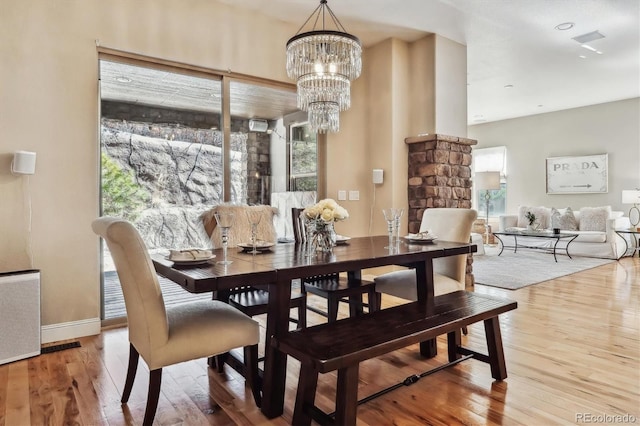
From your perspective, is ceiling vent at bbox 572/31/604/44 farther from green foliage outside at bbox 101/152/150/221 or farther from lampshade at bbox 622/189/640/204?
green foliage outside at bbox 101/152/150/221

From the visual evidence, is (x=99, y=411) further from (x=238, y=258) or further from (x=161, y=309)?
(x=238, y=258)

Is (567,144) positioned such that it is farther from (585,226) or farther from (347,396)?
(347,396)

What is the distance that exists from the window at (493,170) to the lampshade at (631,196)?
263 cm

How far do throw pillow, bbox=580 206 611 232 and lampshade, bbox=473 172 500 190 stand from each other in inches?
63.7

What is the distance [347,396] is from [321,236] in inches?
37.2

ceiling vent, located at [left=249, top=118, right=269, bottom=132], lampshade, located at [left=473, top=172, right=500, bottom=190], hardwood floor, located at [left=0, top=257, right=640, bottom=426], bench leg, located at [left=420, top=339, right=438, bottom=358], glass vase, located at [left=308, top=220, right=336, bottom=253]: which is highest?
ceiling vent, located at [left=249, top=118, right=269, bottom=132]

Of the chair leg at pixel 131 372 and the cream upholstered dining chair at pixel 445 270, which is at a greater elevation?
the cream upholstered dining chair at pixel 445 270

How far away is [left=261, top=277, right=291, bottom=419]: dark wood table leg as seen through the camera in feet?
6.27

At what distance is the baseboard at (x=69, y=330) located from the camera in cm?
294

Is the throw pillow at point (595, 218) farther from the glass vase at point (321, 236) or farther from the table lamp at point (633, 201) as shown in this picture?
the glass vase at point (321, 236)

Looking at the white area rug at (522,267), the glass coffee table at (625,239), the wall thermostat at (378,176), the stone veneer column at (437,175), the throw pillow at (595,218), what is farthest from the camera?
the throw pillow at (595,218)

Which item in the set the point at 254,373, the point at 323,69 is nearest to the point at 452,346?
the point at 254,373

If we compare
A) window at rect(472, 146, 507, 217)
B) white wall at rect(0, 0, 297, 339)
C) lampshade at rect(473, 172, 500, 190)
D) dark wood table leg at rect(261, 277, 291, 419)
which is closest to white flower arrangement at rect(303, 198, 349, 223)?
dark wood table leg at rect(261, 277, 291, 419)

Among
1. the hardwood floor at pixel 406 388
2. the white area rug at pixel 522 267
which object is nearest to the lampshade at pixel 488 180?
the white area rug at pixel 522 267
